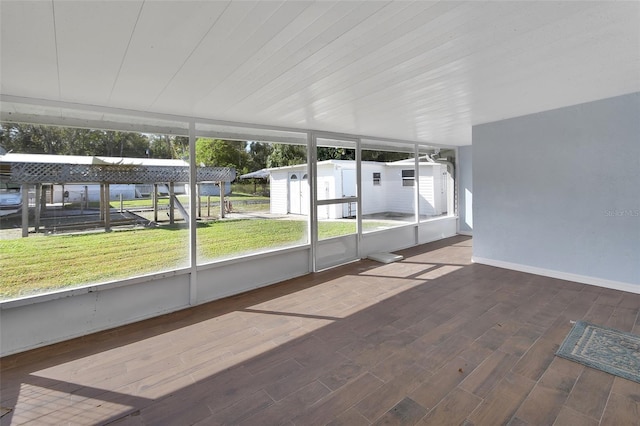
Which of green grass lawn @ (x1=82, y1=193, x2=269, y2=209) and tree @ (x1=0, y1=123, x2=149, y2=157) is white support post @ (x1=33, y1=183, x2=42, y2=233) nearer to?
green grass lawn @ (x1=82, y1=193, x2=269, y2=209)

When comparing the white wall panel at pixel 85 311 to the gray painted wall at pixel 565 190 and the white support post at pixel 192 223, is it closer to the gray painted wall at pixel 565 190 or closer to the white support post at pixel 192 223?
the white support post at pixel 192 223

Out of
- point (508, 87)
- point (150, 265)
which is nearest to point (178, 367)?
point (150, 265)

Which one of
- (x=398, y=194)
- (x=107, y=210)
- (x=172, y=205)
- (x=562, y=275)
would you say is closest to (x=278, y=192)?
(x=172, y=205)

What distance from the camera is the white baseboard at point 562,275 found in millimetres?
3583

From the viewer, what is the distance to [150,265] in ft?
11.0

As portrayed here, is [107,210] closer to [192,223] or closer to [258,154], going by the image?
[192,223]

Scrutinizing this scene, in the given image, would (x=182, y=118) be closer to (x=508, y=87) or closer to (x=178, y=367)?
(x=178, y=367)

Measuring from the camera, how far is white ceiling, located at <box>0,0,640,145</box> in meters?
1.51

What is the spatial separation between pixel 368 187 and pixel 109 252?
170 inches

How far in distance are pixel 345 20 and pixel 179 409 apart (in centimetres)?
253

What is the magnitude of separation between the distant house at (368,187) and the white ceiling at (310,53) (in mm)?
1555

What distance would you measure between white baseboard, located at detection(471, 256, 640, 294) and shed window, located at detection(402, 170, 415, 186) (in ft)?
7.63

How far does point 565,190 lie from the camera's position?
13.0 ft

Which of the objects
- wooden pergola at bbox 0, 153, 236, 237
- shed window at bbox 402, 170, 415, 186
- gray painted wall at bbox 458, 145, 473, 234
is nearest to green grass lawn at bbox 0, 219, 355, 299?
A: wooden pergola at bbox 0, 153, 236, 237
